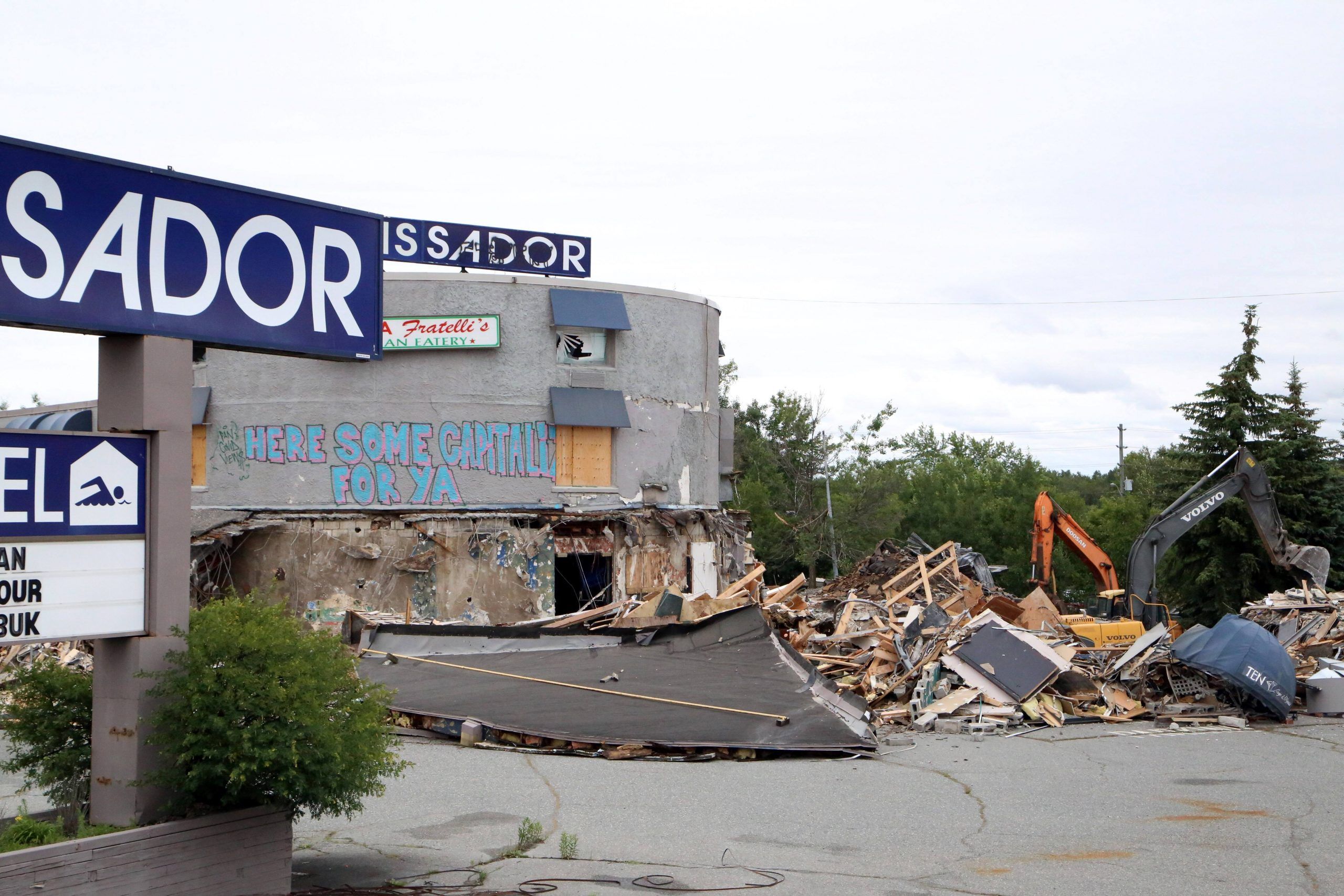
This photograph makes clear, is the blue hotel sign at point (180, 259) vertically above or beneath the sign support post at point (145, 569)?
above

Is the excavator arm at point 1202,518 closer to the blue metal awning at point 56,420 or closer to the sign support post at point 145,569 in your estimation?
the blue metal awning at point 56,420

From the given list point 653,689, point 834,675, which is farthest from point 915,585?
point 653,689

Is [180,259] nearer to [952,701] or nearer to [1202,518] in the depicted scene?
[952,701]

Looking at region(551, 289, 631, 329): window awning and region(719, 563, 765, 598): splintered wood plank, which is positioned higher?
region(551, 289, 631, 329): window awning

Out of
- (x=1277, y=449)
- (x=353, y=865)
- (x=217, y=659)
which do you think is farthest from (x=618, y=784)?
(x=1277, y=449)

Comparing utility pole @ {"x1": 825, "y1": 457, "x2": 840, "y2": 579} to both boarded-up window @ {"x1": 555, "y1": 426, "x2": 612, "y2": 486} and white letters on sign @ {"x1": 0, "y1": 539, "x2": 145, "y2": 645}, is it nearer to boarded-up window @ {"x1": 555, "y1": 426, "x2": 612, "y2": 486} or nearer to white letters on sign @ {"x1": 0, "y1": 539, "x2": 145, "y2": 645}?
boarded-up window @ {"x1": 555, "y1": 426, "x2": 612, "y2": 486}

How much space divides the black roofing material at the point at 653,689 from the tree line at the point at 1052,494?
2290 cm

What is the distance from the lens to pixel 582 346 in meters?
27.7

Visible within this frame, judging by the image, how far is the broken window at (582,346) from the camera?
27.5m

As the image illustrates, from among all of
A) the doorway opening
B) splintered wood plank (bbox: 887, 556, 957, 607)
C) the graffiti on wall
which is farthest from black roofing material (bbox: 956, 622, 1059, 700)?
the graffiti on wall

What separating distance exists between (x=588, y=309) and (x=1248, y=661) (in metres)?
15.6

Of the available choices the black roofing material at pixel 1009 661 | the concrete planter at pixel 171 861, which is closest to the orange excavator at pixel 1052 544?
the black roofing material at pixel 1009 661

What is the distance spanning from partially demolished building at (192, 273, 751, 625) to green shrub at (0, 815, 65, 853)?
62.1 feet

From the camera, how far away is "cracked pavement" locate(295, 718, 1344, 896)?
8680mm
